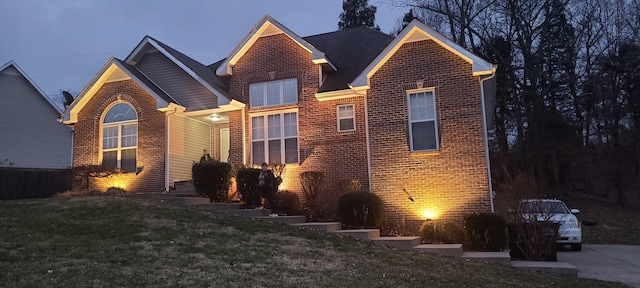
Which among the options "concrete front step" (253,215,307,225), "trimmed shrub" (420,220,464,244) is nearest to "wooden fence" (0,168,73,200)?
"concrete front step" (253,215,307,225)

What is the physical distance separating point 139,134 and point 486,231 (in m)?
10.8

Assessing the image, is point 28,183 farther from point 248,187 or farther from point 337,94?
point 337,94

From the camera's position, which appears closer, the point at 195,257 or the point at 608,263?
the point at 195,257

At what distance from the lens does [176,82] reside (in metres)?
16.1

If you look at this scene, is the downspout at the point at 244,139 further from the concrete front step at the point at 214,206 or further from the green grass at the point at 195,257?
the green grass at the point at 195,257

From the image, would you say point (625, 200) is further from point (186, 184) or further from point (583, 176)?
point (186, 184)

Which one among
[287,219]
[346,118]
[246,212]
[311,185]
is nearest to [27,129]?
[246,212]

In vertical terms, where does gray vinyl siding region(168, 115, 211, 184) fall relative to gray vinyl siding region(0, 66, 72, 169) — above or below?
below

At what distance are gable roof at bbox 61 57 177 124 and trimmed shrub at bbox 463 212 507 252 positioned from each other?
31.6 ft

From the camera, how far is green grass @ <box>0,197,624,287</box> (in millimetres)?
6195

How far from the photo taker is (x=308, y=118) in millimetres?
14547

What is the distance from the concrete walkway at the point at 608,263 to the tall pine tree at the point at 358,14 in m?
24.0

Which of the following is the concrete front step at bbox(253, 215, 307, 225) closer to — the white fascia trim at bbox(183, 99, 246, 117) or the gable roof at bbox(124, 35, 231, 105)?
the white fascia trim at bbox(183, 99, 246, 117)

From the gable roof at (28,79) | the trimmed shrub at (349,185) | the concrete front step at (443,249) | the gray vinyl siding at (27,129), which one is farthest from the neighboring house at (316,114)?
the gable roof at (28,79)
